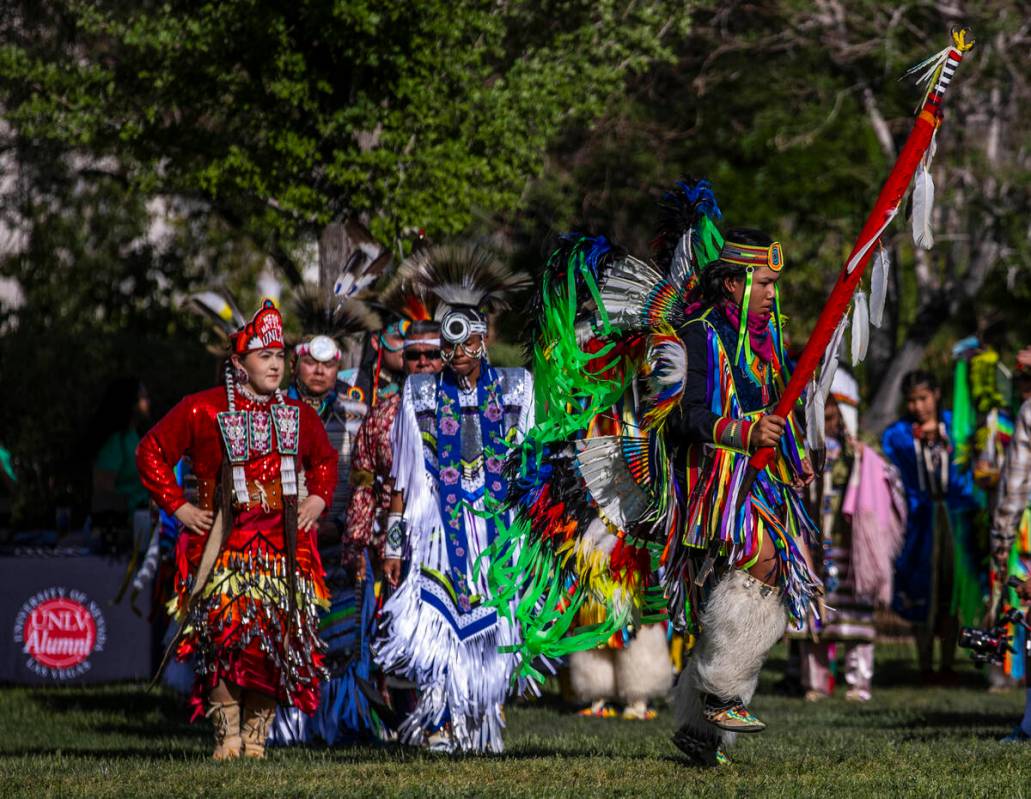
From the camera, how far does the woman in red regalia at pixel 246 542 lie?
718 centimetres

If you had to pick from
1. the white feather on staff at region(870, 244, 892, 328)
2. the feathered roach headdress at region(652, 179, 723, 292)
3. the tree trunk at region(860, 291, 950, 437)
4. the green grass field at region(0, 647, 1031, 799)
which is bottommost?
the green grass field at region(0, 647, 1031, 799)

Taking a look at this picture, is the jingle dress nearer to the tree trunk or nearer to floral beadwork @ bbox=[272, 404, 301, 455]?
floral beadwork @ bbox=[272, 404, 301, 455]

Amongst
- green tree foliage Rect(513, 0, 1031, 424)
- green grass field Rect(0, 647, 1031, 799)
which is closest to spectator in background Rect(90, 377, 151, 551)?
green grass field Rect(0, 647, 1031, 799)

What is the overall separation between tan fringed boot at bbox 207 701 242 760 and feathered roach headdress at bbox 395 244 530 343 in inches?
75.9

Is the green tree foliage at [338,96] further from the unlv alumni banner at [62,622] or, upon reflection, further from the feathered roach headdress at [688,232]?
the feathered roach headdress at [688,232]

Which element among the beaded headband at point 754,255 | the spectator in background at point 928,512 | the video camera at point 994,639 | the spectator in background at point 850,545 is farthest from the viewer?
the spectator in background at point 928,512

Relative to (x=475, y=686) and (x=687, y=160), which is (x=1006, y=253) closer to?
(x=687, y=160)

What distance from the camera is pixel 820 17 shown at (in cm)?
1606

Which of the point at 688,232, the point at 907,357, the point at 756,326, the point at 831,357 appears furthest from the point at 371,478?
the point at 907,357

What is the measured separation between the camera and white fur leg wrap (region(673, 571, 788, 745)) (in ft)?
20.1

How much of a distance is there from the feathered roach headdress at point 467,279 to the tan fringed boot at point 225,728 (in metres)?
1.93

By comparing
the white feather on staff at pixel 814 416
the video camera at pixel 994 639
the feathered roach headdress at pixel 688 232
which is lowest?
the video camera at pixel 994 639

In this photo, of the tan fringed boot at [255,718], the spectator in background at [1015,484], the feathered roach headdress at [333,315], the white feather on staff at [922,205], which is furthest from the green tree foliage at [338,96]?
the white feather on staff at [922,205]

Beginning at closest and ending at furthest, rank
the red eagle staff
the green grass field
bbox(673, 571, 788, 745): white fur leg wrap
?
the green grass field, the red eagle staff, bbox(673, 571, 788, 745): white fur leg wrap
